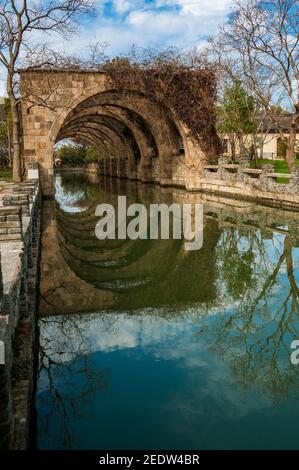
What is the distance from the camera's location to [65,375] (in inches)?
171

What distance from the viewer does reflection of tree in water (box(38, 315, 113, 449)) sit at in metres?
3.72

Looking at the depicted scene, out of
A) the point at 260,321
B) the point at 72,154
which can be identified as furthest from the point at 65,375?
the point at 72,154

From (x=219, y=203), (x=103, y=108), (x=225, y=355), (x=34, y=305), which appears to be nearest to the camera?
(x=225, y=355)

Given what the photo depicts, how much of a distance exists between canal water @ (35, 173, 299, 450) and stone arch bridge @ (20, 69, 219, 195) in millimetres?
11316

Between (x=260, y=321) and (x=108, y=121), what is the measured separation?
25730mm

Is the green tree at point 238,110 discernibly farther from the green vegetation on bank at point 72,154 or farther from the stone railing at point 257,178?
the green vegetation on bank at point 72,154

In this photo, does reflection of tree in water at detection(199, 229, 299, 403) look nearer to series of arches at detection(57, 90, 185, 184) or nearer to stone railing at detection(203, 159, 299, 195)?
stone railing at detection(203, 159, 299, 195)

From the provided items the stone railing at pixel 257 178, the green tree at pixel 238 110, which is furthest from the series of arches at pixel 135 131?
the stone railing at pixel 257 178

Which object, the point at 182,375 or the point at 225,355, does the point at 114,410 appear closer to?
the point at 182,375

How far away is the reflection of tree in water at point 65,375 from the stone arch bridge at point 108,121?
14527mm

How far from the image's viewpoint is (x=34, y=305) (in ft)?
19.7

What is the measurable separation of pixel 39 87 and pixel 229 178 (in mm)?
8895

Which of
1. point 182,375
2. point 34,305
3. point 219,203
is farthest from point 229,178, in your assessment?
point 182,375

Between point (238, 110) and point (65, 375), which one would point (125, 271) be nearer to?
point (65, 375)
